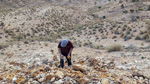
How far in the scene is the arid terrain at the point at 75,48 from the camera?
4539 mm

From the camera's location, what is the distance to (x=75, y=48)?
39.9 ft

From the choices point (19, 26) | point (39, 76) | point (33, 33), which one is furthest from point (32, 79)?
point (19, 26)

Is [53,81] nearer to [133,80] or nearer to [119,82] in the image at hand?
[119,82]

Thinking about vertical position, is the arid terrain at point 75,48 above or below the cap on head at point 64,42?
below

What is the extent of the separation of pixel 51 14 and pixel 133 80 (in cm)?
3338

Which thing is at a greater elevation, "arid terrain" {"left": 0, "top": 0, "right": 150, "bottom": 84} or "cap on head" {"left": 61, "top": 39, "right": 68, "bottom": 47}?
"cap on head" {"left": 61, "top": 39, "right": 68, "bottom": 47}

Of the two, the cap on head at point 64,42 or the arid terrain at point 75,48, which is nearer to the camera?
the arid terrain at point 75,48

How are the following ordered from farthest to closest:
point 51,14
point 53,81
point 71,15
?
point 71,15, point 51,14, point 53,81

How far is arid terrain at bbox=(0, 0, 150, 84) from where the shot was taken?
179 inches

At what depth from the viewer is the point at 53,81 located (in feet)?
13.3

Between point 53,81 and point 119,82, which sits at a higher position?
point 53,81

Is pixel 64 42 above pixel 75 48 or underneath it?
above

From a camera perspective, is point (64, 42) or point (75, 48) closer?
point (64, 42)

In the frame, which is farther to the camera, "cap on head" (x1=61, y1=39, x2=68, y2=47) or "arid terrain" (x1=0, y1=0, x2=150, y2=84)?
"cap on head" (x1=61, y1=39, x2=68, y2=47)
